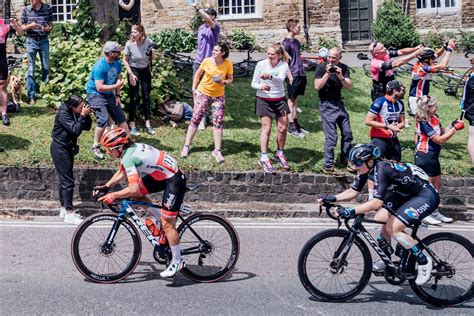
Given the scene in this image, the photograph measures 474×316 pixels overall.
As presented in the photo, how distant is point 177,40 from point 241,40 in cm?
220

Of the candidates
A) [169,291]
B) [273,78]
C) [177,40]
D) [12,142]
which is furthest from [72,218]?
[177,40]

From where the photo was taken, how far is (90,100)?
13336 mm

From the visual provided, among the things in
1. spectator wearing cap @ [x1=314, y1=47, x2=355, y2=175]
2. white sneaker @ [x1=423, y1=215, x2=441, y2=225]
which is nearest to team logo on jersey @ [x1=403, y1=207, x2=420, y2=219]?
white sneaker @ [x1=423, y1=215, x2=441, y2=225]

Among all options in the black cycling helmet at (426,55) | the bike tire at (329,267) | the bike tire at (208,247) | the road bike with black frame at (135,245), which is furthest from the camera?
the black cycling helmet at (426,55)

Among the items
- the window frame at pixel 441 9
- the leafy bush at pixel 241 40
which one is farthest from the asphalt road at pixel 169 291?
the window frame at pixel 441 9

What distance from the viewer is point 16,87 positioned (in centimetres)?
1584

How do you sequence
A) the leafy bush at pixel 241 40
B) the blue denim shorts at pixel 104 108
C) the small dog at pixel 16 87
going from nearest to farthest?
1. the blue denim shorts at pixel 104 108
2. the small dog at pixel 16 87
3. the leafy bush at pixel 241 40

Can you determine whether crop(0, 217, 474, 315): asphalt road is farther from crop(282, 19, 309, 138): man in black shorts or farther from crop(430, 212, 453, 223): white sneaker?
crop(282, 19, 309, 138): man in black shorts

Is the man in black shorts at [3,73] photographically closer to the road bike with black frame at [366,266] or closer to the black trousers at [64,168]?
the black trousers at [64,168]

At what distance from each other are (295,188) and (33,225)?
4.27m

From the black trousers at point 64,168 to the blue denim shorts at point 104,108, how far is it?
1.21m

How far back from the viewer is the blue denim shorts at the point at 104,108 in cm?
1326

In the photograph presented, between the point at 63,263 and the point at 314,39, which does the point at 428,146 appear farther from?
the point at 314,39

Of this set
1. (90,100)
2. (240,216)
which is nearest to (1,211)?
(90,100)
